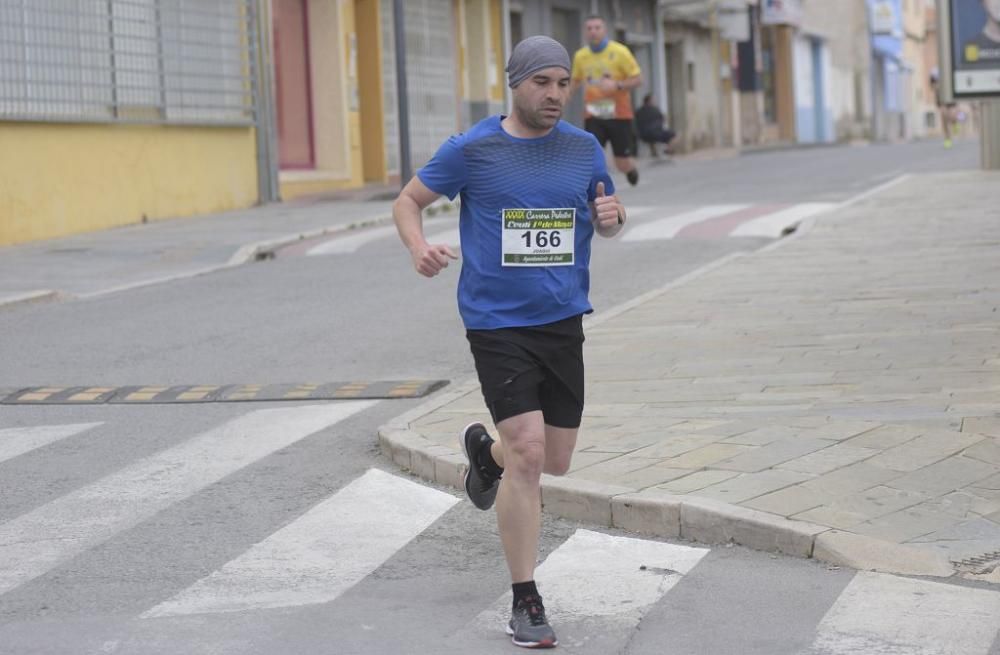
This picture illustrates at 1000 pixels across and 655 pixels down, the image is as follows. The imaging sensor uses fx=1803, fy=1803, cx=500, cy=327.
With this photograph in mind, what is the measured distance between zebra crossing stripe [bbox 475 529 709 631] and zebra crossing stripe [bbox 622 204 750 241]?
434 inches

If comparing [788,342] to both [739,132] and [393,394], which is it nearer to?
[393,394]

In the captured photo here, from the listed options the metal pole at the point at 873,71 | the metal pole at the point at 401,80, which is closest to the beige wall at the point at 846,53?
the metal pole at the point at 873,71

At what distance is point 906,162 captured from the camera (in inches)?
1176

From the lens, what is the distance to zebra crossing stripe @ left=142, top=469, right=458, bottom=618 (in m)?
5.58

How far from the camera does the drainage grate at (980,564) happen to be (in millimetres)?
5688

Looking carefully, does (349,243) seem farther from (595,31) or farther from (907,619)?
(907,619)

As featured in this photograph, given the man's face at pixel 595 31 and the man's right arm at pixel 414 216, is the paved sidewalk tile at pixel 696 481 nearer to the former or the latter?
the man's right arm at pixel 414 216

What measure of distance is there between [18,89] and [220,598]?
14.8 meters

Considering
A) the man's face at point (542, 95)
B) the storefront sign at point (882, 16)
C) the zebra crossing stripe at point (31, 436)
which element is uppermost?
the storefront sign at point (882, 16)

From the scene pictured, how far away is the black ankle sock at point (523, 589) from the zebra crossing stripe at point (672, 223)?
12032 mm

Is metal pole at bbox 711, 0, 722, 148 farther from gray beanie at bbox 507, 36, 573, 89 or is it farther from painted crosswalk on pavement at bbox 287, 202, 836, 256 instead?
gray beanie at bbox 507, 36, 573, 89

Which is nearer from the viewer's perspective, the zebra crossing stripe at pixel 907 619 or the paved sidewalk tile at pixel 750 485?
the zebra crossing stripe at pixel 907 619

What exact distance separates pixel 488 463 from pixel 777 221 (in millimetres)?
12938

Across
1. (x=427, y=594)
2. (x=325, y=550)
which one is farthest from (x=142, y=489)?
(x=427, y=594)
